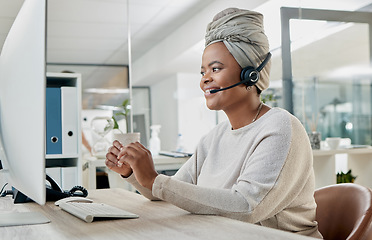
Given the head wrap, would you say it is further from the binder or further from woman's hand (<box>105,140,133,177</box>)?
the binder

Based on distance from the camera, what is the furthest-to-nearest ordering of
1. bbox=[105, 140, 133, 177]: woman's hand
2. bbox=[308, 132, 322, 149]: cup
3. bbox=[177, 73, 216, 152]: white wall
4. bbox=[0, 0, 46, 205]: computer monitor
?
bbox=[177, 73, 216, 152]: white wall → bbox=[308, 132, 322, 149]: cup → bbox=[105, 140, 133, 177]: woman's hand → bbox=[0, 0, 46, 205]: computer monitor

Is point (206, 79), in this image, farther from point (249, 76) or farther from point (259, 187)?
point (259, 187)

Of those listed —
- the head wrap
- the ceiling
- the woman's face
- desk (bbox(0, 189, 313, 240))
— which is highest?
the ceiling

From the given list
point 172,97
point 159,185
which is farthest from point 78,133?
point 172,97

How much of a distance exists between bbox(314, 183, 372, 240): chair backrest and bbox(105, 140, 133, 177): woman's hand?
0.60 metres

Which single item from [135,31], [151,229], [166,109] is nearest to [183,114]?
[166,109]

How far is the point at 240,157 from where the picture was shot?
1.33 metres

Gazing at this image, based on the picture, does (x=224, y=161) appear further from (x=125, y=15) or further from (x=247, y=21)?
(x=125, y=15)

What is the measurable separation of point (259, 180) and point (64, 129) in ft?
5.79

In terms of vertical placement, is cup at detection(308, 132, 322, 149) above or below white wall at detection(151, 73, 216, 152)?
below

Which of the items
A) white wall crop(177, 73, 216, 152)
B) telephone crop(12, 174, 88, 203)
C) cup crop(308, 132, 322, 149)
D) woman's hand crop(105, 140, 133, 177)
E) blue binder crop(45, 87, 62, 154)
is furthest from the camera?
white wall crop(177, 73, 216, 152)

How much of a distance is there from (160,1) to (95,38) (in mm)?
1770

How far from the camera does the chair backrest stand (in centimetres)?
125

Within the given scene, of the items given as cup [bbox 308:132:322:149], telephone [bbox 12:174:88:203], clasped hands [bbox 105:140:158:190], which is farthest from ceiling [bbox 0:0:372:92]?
clasped hands [bbox 105:140:158:190]
